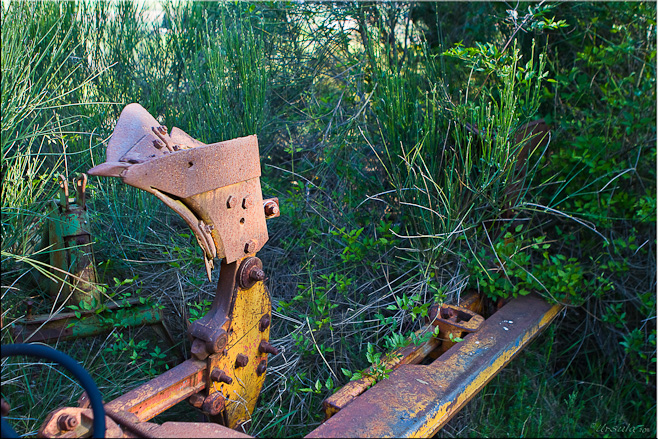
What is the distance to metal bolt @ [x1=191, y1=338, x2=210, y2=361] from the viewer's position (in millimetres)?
1779

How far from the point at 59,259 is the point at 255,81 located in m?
1.53

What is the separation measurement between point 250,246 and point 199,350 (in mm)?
413

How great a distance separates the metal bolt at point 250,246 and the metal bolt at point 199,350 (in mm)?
366

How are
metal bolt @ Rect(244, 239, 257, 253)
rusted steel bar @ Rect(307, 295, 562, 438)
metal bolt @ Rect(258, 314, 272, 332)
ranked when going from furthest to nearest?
metal bolt @ Rect(258, 314, 272, 332)
metal bolt @ Rect(244, 239, 257, 253)
rusted steel bar @ Rect(307, 295, 562, 438)

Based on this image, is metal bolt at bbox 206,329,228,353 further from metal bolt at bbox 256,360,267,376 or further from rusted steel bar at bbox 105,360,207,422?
metal bolt at bbox 256,360,267,376

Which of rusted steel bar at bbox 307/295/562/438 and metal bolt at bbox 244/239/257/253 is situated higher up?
metal bolt at bbox 244/239/257/253

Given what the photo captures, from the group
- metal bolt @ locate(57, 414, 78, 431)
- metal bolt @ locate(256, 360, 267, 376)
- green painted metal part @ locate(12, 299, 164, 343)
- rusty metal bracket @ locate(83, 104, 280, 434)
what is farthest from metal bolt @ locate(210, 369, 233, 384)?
green painted metal part @ locate(12, 299, 164, 343)

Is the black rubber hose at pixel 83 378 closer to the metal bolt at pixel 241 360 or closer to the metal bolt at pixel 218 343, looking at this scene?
the metal bolt at pixel 218 343

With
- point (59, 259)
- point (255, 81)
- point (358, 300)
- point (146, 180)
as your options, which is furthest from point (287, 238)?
point (146, 180)

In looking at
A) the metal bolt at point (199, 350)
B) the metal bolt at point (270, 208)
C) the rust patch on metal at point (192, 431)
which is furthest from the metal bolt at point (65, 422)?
the metal bolt at point (270, 208)

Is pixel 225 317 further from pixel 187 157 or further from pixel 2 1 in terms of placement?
pixel 2 1

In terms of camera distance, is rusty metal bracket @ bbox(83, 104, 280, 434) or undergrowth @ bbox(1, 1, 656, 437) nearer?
rusty metal bracket @ bbox(83, 104, 280, 434)

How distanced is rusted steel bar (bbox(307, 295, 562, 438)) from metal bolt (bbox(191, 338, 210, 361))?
495 millimetres

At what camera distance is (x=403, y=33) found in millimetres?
4023
